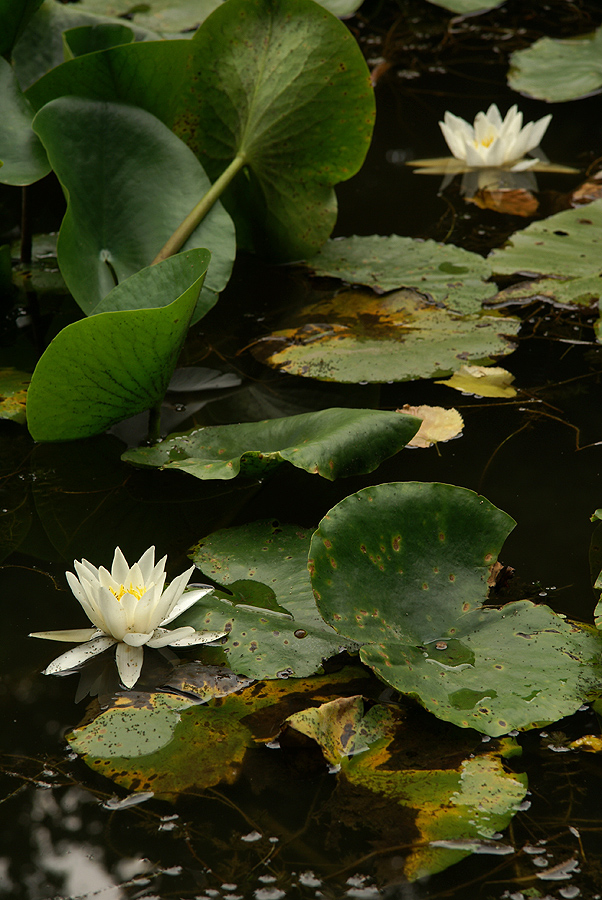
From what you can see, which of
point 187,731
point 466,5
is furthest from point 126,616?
point 466,5

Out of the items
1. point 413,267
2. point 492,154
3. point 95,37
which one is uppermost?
point 95,37

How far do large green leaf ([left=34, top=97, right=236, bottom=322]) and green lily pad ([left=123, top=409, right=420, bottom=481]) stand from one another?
44 cm

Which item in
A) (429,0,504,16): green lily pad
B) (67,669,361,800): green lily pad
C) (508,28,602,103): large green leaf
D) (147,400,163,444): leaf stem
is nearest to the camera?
(67,669,361,800): green lily pad

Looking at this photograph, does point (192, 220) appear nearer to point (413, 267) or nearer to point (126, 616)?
point (413, 267)

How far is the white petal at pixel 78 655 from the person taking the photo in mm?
1261

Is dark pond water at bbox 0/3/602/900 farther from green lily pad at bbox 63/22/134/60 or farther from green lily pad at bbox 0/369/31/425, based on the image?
green lily pad at bbox 63/22/134/60

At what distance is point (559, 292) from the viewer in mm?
2275

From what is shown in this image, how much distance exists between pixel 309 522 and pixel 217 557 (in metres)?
0.21

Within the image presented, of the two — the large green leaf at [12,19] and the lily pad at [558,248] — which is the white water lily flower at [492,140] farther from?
the large green leaf at [12,19]

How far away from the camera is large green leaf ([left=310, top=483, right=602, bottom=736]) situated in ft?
3.77

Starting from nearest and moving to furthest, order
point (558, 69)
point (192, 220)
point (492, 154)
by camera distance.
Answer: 1. point (192, 220)
2. point (492, 154)
3. point (558, 69)

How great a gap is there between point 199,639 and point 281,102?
1.52 metres

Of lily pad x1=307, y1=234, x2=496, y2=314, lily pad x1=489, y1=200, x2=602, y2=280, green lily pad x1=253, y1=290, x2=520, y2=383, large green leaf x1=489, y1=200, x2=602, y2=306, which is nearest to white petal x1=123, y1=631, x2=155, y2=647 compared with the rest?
green lily pad x1=253, y1=290, x2=520, y2=383

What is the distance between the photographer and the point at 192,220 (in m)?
2.01
